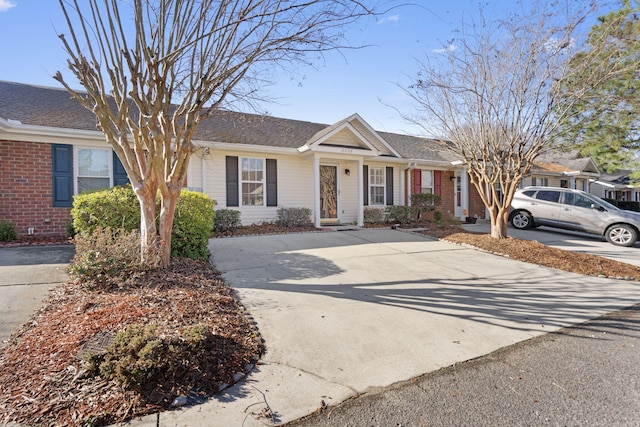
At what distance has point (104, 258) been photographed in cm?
462

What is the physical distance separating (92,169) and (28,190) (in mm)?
1538

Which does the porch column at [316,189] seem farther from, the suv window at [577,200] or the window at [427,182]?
the suv window at [577,200]

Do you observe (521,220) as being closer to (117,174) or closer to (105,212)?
(105,212)

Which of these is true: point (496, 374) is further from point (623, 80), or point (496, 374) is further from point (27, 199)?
point (623, 80)

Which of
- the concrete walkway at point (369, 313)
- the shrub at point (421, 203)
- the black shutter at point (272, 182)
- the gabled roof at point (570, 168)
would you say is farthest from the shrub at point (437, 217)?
the gabled roof at point (570, 168)

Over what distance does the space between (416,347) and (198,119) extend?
447 centimetres

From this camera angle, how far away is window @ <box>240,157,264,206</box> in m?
11.4

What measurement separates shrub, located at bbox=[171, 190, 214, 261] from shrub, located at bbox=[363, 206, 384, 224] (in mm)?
7997

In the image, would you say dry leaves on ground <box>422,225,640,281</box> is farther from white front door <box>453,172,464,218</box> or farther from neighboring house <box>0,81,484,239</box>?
white front door <box>453,172,464,218</box>

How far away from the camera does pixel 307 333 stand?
3443mm

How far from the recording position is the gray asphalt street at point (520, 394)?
2.22m

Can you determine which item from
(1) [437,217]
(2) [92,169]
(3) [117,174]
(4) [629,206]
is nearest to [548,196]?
(1) [437,217]

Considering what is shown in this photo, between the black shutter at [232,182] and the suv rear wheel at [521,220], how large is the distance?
36.5ft

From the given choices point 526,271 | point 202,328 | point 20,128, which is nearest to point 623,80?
point 526,271
